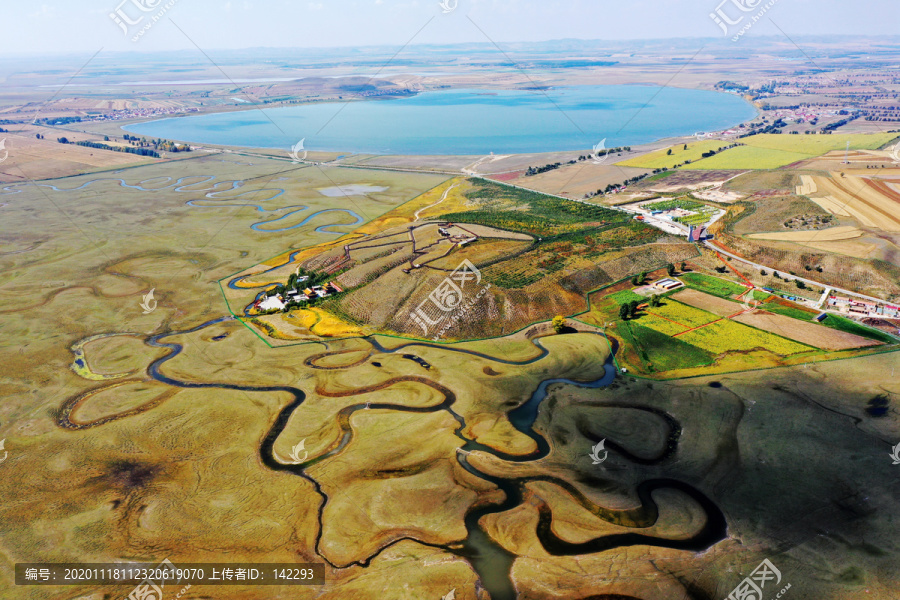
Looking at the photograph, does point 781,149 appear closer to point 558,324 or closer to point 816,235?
point 816,235

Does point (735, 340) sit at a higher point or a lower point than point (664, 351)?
higher

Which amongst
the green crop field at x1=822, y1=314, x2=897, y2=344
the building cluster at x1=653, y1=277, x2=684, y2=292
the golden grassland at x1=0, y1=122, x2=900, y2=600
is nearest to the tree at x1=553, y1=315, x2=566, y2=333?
the golden grassland at x1=0, y1=122, x2=900, y2=600

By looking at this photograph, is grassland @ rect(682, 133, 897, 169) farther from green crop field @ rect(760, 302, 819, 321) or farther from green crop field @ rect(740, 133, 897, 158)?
green crop field @ rect(760, 302, 819, 321)

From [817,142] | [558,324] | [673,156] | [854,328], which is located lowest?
[558,324]

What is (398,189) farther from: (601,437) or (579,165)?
(601,437)

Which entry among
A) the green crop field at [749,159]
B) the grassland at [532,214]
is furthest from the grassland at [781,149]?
the grassland at [532,214]

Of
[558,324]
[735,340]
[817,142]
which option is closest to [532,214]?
[558,324]
